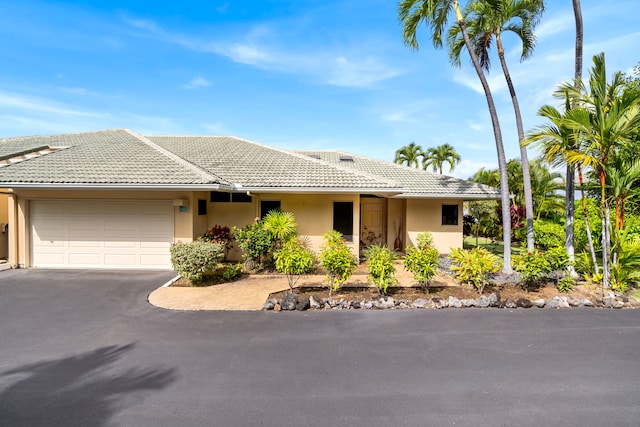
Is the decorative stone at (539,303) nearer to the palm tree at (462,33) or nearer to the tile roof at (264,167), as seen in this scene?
the palm tree at (462,33)

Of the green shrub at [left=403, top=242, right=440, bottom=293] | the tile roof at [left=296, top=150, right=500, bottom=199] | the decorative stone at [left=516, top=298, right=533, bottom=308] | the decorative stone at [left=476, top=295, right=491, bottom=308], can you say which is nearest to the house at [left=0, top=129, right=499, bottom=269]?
the tile roof at [left=296, top=150, right=500, bottom=199]

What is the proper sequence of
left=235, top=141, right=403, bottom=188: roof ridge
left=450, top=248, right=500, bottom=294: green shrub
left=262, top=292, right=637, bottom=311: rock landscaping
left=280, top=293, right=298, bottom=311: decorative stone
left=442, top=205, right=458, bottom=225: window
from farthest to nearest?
left=442, top=205, right=458, bottom=225: window, left=235, top=141, right=403, bottom=188: roof ridge, left=450, top=248, right=500, bottom=294: green shrub, left=262, top=292, right=637, bottom=311: rock landscaping, left=280, top=293, right=298, bottom=311: decorative stone

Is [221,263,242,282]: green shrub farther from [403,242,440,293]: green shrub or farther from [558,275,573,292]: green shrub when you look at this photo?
[558,275,573,292]: green shrub

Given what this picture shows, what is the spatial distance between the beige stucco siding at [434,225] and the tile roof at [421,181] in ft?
2.48

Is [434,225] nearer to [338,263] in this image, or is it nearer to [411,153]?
[338,263]

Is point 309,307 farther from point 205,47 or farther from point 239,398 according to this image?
point 205,47

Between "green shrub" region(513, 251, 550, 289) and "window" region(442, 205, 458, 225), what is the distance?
5.68m

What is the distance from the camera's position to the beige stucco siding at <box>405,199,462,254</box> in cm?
1384

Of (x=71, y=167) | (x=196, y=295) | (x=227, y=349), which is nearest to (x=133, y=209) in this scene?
(x=71, y=167)

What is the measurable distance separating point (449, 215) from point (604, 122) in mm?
7029

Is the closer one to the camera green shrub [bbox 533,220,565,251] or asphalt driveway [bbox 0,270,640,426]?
asphalt driveway [bbox 0,270,640,426]

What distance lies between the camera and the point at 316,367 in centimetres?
438

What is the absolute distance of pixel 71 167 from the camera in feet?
34.1

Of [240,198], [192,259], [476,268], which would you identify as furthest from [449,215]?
[192,259]
